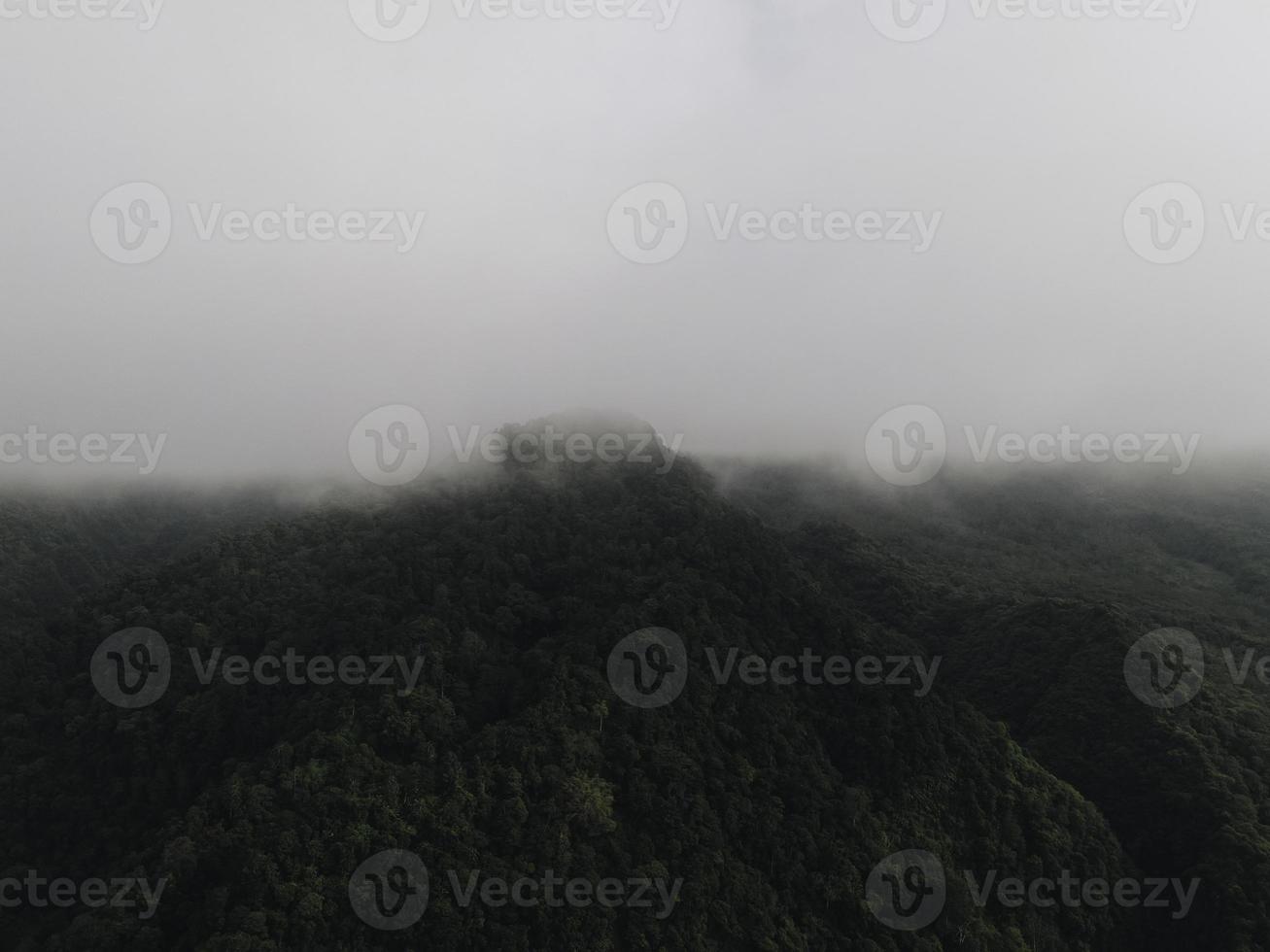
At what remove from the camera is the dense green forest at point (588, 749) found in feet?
138

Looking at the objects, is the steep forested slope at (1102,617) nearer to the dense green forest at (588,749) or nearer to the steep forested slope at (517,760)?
the dense green forest at (588,749)

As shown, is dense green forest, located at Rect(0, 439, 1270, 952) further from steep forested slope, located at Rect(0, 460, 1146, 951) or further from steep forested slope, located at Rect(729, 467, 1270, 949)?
steep forested slope, located at Rect(729, 467, 1270, 949)

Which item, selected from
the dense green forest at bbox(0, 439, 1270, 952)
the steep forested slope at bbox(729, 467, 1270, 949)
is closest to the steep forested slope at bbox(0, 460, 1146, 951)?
the dense green forest at bbox(0, 439, 1270, 952)

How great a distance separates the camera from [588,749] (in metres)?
48.7

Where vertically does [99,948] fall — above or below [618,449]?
below

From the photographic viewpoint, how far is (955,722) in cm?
5966

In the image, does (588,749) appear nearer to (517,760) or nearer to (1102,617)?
(517,760)

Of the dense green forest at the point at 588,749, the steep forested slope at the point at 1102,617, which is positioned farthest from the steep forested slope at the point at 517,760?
the steep forested slope at the point at 1102,617

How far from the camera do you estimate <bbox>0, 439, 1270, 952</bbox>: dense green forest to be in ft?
138

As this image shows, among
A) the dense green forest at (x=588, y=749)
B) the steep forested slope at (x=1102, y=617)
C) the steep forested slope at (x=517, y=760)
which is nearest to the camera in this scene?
the steep forested slope at (x=517, y=760)

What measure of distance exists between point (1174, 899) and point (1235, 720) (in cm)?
1745

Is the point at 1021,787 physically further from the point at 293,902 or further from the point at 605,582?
the point at 293,902

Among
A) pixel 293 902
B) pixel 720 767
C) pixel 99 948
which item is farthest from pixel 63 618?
pixel 720 767

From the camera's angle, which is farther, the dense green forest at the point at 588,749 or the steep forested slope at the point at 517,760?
the dense green forest at the point at 588,749
